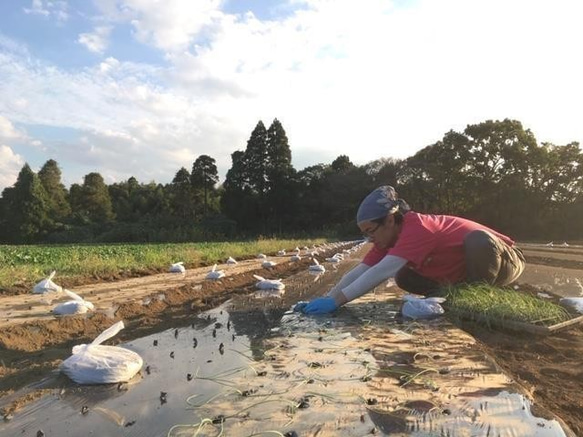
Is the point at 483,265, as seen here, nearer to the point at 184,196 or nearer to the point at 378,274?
the point at 378,274

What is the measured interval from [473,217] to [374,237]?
33.7 metres

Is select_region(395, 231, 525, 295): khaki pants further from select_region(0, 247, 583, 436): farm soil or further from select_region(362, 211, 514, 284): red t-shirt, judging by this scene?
select_region(0, 247, 583, 436): farm soil

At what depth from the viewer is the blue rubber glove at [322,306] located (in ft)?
14.5

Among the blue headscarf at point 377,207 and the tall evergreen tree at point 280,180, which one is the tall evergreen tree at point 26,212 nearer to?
the tall evergreen tree at point 280,180

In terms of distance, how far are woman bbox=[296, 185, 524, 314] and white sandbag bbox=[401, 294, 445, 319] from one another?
0.32m

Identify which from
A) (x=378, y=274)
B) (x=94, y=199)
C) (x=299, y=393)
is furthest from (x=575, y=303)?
(x=94, y=199)

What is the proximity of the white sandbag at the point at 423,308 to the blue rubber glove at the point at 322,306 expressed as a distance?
668 mm

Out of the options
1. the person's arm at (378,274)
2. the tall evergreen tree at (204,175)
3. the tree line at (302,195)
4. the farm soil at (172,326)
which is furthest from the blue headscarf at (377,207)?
the tall evergreen tree at (204,175)

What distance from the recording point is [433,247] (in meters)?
4.14

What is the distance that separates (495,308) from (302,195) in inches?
1515

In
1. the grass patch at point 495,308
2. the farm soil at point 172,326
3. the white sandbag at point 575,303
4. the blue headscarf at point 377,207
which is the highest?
the blue headscarf at point 377,207

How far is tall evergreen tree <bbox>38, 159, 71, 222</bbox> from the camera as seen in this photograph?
4172cm

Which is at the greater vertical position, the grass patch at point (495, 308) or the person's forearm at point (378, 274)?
the person's forearm at point (378, 274)

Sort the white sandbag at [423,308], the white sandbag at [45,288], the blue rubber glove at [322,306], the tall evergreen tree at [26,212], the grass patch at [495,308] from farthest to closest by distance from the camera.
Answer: the tall evergreen tree at [26,212] < the white sandbag at [45,288] < the blue rubber glove at [322,306] < the white sandbag at [423,308] < the grass patch at [495,308]
